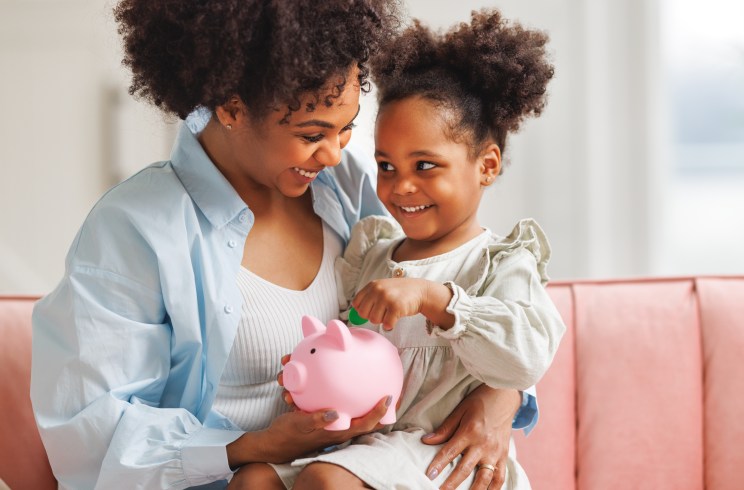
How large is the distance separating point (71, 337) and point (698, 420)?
132 cm

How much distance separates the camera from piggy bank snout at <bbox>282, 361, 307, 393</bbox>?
132cm

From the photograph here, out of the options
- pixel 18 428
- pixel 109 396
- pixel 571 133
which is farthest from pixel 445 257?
pixel 571 133

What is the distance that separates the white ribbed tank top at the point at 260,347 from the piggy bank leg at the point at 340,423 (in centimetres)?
29

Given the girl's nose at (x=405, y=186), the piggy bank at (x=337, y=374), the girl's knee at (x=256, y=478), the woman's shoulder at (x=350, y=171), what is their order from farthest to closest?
1. the woman's shoulder at (x=350, y=171)
2. the girl's nose at (x=405, y=186)
3. the girl's knee at (x=256, y=478)
4. the piggy bank at (x=337, y=374)

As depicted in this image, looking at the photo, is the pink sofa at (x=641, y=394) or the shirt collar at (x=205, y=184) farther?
the pink sofa at (x=641, y=394)

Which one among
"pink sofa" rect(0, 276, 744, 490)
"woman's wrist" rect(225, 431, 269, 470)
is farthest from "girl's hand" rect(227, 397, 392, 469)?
"pink sofa" rect(0, 276, 744, 490)

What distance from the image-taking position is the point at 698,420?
6.48ft

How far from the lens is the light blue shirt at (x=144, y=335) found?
1458 mm

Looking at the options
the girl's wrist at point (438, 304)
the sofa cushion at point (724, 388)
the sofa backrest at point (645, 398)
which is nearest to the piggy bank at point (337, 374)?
the girl's wrist at point (438, 304)

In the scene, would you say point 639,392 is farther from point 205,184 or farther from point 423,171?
point 205,184

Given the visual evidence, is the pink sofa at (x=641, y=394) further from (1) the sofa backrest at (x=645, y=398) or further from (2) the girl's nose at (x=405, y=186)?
(2) the girl's nose at (x=405, y=186)

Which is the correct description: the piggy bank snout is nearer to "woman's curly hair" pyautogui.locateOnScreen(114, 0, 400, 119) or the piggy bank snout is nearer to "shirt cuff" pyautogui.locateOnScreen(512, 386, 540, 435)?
"woman's curly hair" pyautogui.locateOnScreen(114, 0, 400, 119)

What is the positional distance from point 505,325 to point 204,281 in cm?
51

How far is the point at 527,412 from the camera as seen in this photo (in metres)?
1.73
